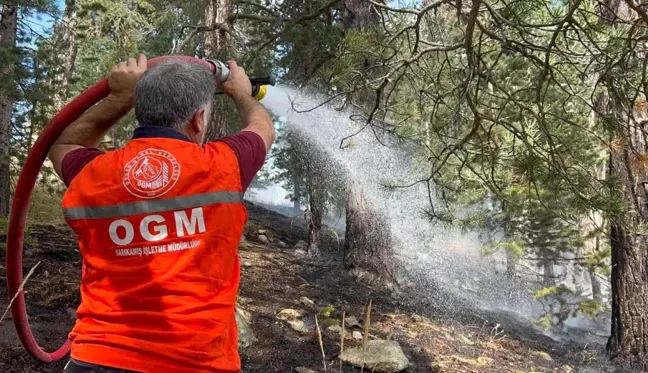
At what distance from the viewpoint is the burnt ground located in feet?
14.6

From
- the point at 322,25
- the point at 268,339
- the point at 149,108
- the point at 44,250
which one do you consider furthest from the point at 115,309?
the point at 322,25

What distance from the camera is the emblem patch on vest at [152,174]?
57.5 inches

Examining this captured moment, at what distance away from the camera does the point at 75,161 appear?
1660 millimetres

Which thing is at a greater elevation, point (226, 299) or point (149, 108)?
point (149, 108)

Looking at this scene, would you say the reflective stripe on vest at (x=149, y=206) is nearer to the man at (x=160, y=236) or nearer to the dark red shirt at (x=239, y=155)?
the man at (x=160, y=236)

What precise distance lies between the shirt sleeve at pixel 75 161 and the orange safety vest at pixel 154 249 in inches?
4.5

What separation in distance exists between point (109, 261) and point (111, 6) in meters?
8.41

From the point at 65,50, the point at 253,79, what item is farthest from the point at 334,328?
the point at 65,50

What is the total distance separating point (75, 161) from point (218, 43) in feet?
17.8

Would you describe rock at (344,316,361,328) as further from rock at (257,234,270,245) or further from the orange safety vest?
rock at (257,234,270,245)

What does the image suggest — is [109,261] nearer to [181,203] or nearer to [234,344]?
[181,203]

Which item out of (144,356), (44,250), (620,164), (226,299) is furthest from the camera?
(44,250)

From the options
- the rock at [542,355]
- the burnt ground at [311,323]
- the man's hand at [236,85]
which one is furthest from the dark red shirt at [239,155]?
the rock at [542,355]

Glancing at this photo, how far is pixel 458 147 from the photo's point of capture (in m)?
3.50
